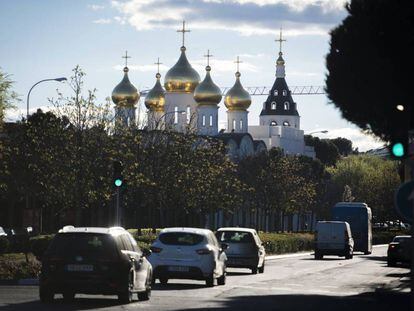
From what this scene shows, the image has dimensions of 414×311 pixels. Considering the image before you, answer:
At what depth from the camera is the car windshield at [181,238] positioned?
3148 centimetres

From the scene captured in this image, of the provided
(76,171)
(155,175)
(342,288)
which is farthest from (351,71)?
(155,175)

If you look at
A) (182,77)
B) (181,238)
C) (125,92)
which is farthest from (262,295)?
(182,77)

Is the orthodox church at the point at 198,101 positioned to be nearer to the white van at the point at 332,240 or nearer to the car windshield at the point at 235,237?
the white van at the point at 332,240

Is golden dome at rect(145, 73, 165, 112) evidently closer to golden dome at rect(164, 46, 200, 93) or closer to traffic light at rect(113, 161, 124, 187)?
golden dome at rect(164, 46, 200, 93)

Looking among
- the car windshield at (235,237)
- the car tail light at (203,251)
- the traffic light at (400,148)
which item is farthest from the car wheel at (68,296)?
the car windshield at (235,237)

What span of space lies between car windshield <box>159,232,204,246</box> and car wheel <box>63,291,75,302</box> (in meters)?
6.28

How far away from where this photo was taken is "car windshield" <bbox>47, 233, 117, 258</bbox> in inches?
941

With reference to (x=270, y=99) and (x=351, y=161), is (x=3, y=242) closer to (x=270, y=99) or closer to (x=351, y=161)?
(x=351, y=161)

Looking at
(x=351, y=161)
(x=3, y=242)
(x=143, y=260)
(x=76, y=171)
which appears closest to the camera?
(x=143, y=260)

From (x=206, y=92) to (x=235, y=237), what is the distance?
96.5 metres

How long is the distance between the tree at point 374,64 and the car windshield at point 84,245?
10703mm

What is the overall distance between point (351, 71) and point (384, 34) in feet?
6.61

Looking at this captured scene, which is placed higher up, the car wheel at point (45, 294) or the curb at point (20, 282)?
the car wheel at point (45, 294)

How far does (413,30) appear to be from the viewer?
32969 mm
